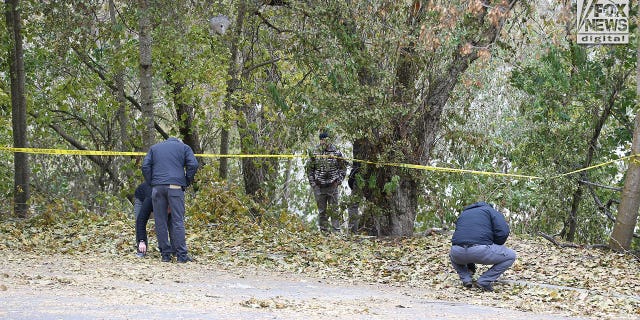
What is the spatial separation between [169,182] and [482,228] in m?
4.31

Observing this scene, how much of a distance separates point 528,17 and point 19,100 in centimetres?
1047

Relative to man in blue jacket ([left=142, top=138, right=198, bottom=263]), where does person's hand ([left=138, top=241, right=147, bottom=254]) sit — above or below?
below

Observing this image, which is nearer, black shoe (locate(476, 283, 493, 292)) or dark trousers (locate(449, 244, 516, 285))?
dark trousers (locate(449, 244, 516, 285))

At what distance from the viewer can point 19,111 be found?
63.3ft

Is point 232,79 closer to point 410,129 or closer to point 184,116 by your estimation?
point 184,116

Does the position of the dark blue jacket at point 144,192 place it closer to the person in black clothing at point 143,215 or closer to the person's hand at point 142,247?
the person in black clothing at point 143,215

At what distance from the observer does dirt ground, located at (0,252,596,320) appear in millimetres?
8234

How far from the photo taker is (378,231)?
17531 millimetres

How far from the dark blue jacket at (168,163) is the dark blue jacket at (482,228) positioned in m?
3.81

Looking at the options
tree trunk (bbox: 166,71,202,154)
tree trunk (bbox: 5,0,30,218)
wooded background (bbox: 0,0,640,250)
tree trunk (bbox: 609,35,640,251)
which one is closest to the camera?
tree trunk (bbox: 609,35,640,251)

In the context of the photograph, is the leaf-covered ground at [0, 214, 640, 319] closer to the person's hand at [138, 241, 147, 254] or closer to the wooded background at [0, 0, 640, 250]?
the person's hand at [138, 241, 147, 254]

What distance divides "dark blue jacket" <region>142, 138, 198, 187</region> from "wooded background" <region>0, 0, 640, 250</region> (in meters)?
3.65

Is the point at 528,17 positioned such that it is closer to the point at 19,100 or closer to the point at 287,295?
the point at 287,295

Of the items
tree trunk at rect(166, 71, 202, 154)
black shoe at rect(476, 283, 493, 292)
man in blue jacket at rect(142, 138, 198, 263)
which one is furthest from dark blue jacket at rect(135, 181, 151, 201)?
tree trunk at rect(166, 71, 202, 154)
